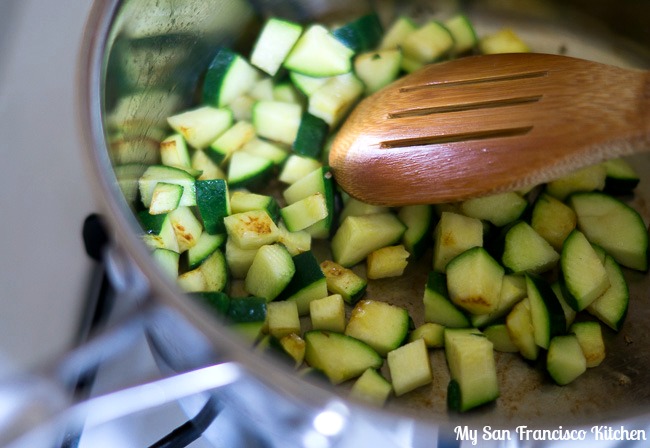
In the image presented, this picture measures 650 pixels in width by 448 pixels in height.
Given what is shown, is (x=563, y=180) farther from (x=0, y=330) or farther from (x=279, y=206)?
(x=0, y=330)

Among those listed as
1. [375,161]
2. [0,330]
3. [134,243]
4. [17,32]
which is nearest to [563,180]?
[375,161]

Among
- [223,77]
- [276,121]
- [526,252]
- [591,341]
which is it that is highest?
[223,77]

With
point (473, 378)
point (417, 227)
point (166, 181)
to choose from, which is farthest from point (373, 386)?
point (166, 181)

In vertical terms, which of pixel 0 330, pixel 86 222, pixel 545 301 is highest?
pixel 86 222

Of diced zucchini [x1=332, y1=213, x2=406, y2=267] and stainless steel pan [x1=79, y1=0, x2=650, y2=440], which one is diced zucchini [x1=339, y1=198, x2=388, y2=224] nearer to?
diced zucchini [x1=332, y1=213, x2=406, y2=267]

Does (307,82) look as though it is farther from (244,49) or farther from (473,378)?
(473,378)

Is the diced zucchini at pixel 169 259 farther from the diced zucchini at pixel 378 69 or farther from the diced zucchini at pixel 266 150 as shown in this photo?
the diced zucchini at pixel 378 69

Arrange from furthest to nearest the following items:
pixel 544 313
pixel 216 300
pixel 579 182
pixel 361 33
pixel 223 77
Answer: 1. pixel 361 33
2. pixel 223 77
3. pixel 579 182
4. pixel 544 313
5. pixel 216 300
